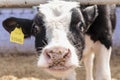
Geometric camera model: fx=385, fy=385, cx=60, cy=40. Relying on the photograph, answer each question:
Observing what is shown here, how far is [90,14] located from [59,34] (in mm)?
785

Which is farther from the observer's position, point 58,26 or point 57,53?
point 58,26

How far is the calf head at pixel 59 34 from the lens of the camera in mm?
2947

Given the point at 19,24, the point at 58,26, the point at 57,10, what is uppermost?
the point at 57,10

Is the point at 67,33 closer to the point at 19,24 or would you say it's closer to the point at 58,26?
the point at 58,26

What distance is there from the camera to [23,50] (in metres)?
7.51

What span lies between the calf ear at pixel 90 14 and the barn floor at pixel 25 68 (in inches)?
90.9

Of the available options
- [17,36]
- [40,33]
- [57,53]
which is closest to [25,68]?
[17,36]

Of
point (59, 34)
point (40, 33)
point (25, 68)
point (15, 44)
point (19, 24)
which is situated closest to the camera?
point (59, 34)

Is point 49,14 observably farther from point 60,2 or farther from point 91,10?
point 91,10

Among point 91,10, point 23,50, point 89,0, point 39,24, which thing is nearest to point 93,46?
point 91,10

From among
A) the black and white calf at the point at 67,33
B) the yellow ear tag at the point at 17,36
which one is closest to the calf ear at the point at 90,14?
the black and white calf at the point at 67,33

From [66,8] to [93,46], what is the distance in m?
1.10

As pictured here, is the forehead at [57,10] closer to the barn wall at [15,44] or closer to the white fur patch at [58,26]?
the white fur patch at [58,26]

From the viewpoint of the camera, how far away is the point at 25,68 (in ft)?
21.7
